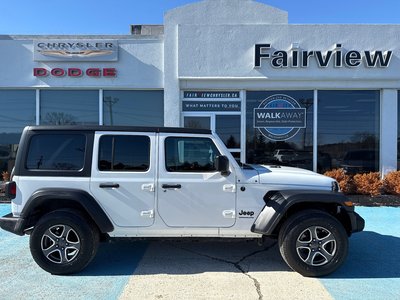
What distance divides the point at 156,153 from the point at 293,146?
6612mm

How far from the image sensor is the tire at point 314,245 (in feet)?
13.9

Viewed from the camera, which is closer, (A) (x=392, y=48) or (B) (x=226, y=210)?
(B) (x=226, y=210)

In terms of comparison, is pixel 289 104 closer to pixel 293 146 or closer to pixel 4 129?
pixel 293 146

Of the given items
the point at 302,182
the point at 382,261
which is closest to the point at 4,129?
the point at 302,182

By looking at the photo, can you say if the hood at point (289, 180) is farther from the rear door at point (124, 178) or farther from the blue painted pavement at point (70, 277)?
the blue painted pavement at point (70, 277)

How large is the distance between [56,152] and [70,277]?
5.15ft

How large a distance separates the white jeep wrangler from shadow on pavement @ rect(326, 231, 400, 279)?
0.39m

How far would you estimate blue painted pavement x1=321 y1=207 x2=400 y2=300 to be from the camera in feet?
12.6

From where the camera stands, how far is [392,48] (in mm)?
9734

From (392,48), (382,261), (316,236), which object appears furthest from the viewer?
(392,48)

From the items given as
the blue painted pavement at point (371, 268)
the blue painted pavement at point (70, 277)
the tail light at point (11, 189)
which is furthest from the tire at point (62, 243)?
the blue painted pavement at point (371, 268)

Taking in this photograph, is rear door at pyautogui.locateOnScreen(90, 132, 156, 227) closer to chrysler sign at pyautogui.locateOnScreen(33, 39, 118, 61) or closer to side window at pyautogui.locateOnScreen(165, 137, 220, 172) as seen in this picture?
side window at pyautogui.locateOnScreen(165, 137, 220, 172)

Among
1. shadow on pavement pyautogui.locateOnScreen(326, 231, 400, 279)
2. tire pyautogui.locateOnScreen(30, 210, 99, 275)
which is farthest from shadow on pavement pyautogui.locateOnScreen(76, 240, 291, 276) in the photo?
shadow on pavement pyautogui.locateOnScreen(326, 231, 400, 279)

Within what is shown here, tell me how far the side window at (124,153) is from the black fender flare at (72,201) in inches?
17.9
